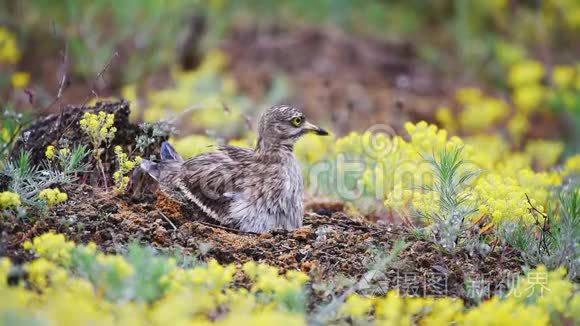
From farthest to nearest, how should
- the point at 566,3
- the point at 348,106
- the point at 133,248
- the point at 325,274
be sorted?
the point at 566,3 < the point at 348,106 < the point at 325,274 < the point at 133,248

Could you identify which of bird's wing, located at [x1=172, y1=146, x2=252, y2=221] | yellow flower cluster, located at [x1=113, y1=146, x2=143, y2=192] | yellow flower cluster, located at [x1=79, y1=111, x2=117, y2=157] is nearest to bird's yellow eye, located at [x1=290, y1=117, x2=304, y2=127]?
bird's wing, located at [x1=172, y1=146, x2=252, y2=221]

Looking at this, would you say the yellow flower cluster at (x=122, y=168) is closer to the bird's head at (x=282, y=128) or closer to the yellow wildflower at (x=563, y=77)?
the bird's head at (x=282, y=128)

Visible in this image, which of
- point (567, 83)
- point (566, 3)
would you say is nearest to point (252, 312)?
point (567, 83)

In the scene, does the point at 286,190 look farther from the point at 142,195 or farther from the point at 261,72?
the point at 261,72

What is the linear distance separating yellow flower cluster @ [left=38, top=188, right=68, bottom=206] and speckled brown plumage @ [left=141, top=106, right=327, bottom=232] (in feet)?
2.48

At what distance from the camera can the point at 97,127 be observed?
210 inches

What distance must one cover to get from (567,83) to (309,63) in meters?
3.37

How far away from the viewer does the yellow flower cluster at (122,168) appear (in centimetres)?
530

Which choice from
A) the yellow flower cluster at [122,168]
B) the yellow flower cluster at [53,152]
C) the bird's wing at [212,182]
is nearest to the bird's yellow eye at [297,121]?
the bird's wing at [212,182]

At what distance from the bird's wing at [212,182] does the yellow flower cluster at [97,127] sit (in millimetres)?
564

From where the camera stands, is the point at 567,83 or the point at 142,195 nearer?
the point at 142,195

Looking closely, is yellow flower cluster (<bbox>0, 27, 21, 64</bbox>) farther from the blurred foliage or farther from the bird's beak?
the bird's beak

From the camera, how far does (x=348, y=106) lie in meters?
9.76

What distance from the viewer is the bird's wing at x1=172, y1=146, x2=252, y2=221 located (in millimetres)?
5590
